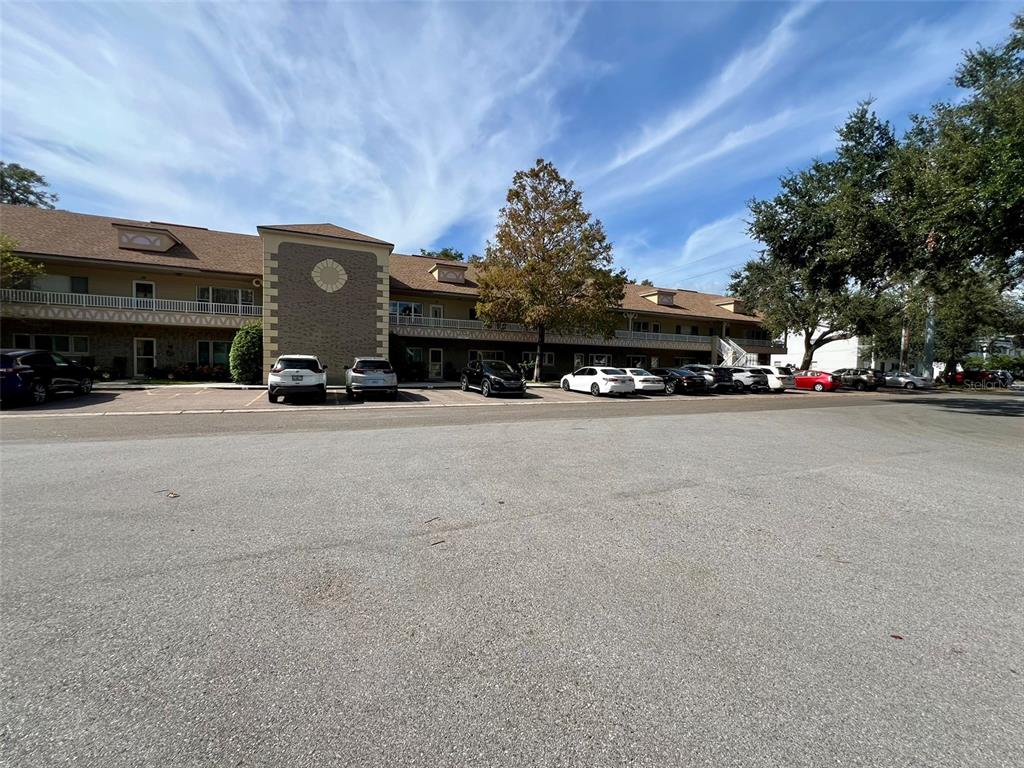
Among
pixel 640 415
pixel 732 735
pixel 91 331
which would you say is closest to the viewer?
pixel 732 735

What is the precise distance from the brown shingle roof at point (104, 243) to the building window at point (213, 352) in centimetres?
400

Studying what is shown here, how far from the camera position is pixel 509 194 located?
2750cm

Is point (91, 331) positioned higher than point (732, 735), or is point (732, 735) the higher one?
point (91, 331)

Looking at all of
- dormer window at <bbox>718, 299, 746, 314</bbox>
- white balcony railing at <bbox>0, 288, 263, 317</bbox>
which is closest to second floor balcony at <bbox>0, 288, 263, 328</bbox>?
white balcony railing at <bbox>0, 288, 263, 317</bbox>

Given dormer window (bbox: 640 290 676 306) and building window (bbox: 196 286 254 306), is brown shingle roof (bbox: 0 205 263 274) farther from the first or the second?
dormer window (bbox: 640 290 676 306)

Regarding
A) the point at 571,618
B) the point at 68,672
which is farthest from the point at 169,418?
the point at 571,618

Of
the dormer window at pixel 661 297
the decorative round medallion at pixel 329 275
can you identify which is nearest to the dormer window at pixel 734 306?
the dormer window at pixel 661 297

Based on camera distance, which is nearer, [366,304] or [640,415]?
[640,415]

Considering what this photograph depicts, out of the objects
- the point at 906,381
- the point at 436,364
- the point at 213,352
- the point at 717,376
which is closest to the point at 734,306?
the point at 906,381

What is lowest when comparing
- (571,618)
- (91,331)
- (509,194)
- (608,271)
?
(571,618)

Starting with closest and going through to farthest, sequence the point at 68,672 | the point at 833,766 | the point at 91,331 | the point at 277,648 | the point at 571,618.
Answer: the point at 833,766
the point at 68,672
the point at 277,648
the point at 571,618
the point at 91,331

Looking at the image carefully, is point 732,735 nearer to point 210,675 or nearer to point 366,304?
point 210,675

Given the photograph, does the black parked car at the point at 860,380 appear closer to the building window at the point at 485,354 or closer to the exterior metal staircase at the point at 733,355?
the exterior metal staircase at the point at 733,355

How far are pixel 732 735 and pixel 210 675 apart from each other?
252cm
